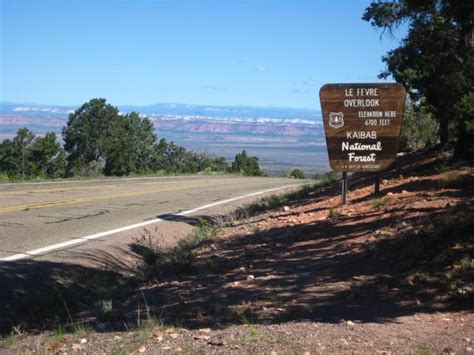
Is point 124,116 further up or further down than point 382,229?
further up

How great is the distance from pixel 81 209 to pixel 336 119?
22.5ft

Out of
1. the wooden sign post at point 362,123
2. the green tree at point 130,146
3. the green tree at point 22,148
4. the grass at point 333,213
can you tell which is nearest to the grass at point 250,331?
the grass at point 333,213

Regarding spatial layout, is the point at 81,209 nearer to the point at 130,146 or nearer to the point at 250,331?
the point at 250,331

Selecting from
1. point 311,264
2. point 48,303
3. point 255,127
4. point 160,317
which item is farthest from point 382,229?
point 255,127

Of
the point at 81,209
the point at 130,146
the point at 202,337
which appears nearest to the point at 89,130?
the point at 130,146

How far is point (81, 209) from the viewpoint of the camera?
47.0 ft

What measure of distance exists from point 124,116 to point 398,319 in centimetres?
6213

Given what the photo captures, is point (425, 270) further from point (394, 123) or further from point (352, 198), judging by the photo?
point (352, 198)

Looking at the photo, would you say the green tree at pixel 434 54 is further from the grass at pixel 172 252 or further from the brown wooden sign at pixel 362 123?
the grass at pixel 172 252

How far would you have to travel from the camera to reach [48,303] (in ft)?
23.5

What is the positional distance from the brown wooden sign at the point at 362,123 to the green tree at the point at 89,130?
170ft

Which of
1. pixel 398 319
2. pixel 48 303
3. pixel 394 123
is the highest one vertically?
pixel 394 123

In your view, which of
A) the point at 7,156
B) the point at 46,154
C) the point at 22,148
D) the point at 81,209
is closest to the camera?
the point at 81,209

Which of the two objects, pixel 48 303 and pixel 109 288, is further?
pixel 109 288
